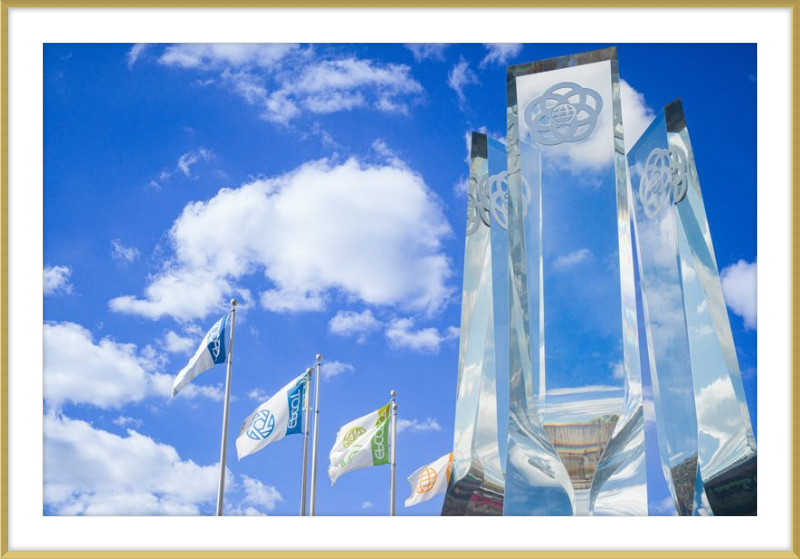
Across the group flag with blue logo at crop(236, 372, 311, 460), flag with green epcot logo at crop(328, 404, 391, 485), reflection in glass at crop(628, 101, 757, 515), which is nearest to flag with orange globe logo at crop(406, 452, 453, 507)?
flag with green epcot logo at crop(328, 404, 391, 485)

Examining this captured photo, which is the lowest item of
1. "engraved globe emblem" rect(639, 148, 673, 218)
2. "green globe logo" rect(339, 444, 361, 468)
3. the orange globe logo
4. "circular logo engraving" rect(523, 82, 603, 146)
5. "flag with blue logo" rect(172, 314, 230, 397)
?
the orange globe logo

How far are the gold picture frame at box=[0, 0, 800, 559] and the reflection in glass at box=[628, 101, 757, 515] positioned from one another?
3.16 metres

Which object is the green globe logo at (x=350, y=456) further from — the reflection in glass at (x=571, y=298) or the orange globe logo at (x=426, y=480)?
the reflection in glass at (x=571, y=298)

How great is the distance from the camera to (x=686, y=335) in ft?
40.7

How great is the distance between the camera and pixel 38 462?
27.9 feet

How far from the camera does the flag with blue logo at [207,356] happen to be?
15.0 meters

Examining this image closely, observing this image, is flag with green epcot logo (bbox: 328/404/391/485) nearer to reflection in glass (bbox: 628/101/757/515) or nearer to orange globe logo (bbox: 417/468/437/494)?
orange globe logo (bbox: 417/468/437/494)

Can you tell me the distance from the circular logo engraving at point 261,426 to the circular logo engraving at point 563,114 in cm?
619

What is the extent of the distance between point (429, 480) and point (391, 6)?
996cm

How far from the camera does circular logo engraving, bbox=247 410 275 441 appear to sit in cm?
1500

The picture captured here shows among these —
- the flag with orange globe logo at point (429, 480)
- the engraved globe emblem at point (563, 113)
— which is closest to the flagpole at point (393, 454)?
the flag with orange globe logo at point (429, 480)

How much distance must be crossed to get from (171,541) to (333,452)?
29.6 ft

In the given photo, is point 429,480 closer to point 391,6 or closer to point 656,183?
point 656,183

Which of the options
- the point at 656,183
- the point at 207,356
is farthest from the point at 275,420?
the point at 656,183
